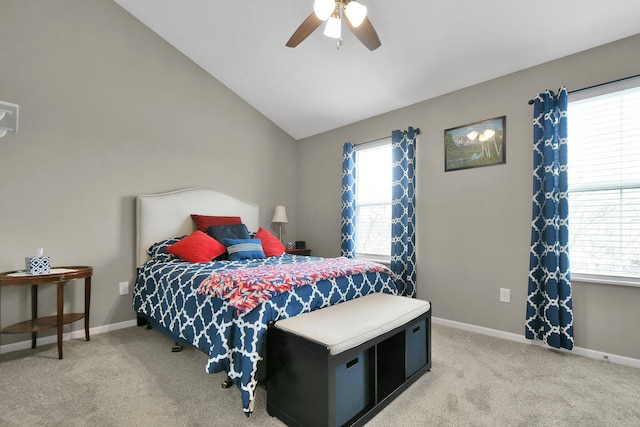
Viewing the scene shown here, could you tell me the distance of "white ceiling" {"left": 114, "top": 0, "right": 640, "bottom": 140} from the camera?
7.91ft

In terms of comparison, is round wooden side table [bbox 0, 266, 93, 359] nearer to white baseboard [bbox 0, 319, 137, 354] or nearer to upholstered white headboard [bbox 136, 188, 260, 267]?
white baseboard [bbox 0, 319, 137, 354]

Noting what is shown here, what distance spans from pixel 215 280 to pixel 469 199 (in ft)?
8.40

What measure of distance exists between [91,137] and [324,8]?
2.55 metres

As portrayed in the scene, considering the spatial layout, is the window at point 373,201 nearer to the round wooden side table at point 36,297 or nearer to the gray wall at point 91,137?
the gray wall at point 91,137

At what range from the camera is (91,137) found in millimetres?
3041

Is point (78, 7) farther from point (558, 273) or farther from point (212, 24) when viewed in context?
point (558, 273)

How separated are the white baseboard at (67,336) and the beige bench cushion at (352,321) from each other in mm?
2322

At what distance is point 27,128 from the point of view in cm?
272

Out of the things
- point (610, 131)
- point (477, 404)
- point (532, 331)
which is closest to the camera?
point (477, 404)

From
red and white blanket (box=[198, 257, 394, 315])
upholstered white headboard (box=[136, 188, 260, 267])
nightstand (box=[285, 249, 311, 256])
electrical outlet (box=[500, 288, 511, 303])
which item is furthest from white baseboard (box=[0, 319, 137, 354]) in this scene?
electrical outlet (box=[500, 288, 511, 303])

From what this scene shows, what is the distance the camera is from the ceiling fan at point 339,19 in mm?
1978

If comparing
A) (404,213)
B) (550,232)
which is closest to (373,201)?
(404,213)

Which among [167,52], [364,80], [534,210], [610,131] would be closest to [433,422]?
[534,210]

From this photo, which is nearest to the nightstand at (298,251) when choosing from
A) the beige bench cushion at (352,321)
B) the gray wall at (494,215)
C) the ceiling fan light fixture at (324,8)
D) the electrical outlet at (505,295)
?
the gray wall at (494,215)
